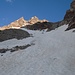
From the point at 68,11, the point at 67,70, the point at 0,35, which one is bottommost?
the point at 67,70

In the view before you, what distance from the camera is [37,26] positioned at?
83.3m

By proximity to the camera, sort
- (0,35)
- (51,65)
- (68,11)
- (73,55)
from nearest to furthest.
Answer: (51,65) → (73,55) → (0,35) → (68,11)

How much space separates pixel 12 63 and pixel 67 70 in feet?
25.5

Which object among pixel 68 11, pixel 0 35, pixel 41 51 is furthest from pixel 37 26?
pixel 41 51

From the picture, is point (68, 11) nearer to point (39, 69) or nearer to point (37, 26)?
point (37, 26)

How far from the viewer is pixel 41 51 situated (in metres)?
27.0

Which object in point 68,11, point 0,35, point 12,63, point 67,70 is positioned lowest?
point 67,70

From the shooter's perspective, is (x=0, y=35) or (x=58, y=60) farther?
(x=0, y=35)

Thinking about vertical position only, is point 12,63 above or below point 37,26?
below

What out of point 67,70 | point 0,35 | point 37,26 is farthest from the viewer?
point 37,26

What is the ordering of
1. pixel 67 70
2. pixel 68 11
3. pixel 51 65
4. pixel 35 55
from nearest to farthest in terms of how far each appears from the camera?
pixel 67 70 → pixel 51 65 → pixel 35 55 → pixel 68 11

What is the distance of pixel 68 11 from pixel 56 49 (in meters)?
45.7

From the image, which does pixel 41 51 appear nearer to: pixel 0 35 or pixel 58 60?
pixel 58 60

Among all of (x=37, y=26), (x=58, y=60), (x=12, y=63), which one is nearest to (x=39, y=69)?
(x=58, y=60)
